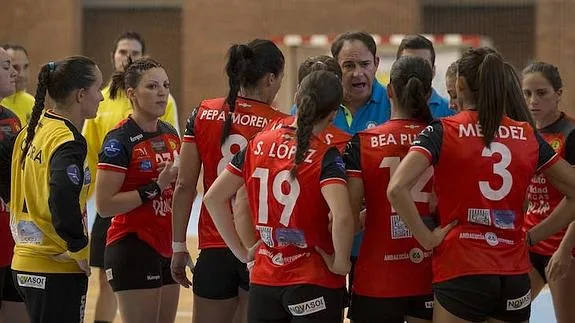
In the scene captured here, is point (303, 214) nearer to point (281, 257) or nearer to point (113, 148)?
point (281, 257)

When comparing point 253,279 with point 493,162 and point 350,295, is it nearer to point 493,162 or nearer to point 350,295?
point 350,295

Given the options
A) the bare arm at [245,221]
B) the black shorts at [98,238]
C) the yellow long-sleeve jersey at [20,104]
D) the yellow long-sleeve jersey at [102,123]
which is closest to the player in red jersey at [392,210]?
the bare arm at [245,221]

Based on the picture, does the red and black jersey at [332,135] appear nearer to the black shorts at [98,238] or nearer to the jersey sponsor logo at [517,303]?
the jersey sponsor logo at [517,303]

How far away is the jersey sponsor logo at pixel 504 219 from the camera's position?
169 inches

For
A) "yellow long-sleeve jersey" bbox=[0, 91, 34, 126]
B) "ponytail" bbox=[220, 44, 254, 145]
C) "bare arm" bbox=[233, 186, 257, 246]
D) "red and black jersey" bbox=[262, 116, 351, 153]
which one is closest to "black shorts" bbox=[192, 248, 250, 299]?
"bare arm" bbox=[233, 186, 257, 246]

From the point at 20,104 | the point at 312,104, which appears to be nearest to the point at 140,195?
the point at 312,104

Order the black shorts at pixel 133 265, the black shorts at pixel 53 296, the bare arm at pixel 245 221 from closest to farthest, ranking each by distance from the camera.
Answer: the bare arm at pixel 245 221 → the black shorts at pixel 53 296 → the black shorts at pixel 133 265

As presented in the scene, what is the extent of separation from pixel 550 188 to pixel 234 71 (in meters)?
1.97

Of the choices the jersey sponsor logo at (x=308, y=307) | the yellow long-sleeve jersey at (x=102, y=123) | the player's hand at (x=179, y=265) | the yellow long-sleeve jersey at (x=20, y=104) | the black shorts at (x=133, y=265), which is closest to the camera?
the jersey sponsor logo at (x=308, y=307)

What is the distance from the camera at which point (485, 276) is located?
429 cm

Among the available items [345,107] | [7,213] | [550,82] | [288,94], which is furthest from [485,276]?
[288,94]

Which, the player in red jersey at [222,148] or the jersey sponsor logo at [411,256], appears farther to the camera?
the player in red jersey at [222,148]

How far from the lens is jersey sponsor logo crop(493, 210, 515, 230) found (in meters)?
4.28

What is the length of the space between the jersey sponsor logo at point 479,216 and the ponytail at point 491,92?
0.93 ft
